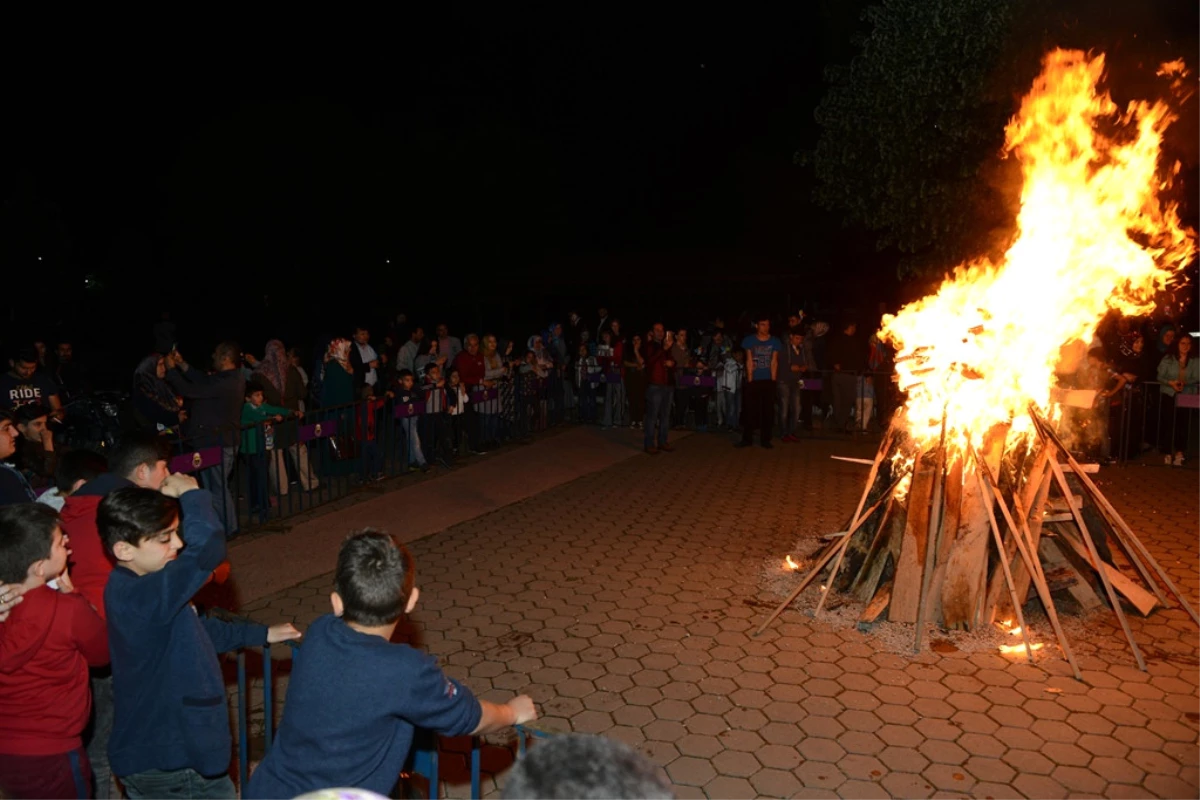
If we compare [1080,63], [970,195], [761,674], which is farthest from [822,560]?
[970,195]

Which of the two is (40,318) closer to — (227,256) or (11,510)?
(227,256)

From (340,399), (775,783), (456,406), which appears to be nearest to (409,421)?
(340,399)

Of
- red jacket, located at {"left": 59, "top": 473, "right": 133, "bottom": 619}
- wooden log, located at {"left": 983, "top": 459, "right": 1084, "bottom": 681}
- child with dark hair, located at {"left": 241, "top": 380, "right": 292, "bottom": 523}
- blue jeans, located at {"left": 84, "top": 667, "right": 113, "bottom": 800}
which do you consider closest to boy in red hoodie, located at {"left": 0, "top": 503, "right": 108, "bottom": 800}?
red jacket, located at {"left": 59, "top": 473, "right": 133, "bottom": 619}

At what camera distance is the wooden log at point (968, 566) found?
711 cm

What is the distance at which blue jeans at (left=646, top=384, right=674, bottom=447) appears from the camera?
14.2m

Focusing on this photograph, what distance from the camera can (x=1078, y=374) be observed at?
12477 mm

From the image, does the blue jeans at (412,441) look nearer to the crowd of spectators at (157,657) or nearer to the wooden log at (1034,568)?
the crowd of spectators at (157,657)

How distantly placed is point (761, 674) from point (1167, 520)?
6.60 meters

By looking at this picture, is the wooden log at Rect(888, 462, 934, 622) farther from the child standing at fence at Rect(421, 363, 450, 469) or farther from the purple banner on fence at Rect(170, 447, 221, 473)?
the child standing at fence at Rect(421, 363, 450, 469)

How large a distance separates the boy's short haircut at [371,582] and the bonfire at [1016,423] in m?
4.79

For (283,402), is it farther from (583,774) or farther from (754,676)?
(583,774)

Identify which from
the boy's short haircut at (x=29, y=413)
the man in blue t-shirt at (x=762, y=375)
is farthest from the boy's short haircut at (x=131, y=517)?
the man in blue t-shirt at (x=762, y=375)

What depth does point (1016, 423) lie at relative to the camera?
762 cm

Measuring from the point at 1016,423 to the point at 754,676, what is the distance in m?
3.25
